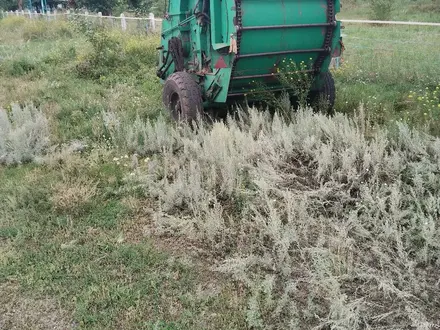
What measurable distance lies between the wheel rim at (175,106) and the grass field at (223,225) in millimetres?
407

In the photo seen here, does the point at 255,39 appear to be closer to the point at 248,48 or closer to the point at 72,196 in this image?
the point at 248,48

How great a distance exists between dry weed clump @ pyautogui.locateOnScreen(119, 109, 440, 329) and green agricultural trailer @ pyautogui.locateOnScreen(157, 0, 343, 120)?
988mm

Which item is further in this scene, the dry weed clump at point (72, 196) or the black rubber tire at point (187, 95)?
the black rubber tire at point (187, 95)

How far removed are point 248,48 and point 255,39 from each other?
14 cm

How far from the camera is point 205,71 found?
6.54 meters

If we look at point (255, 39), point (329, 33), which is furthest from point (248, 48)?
point (329, 33)

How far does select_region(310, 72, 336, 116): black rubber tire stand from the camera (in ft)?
21.9

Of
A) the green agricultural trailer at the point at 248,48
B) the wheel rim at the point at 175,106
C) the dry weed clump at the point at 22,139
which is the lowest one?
the dry weed clump at the point at 22,139

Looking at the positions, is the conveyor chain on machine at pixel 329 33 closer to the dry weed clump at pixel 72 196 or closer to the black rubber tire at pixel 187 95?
the black rubber tire at pixel 187 95

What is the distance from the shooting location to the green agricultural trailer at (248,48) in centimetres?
577

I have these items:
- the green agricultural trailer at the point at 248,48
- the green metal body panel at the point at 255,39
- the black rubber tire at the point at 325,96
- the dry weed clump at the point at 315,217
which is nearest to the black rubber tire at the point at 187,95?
the green agricultural trailer at the point at 248,48

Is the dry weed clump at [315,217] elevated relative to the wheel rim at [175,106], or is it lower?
lower

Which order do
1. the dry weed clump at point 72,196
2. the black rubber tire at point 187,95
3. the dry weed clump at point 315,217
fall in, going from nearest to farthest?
1. the dry weed clump at point 315,217
2. the dry weed clump at point 72,196
3. the black rubber tire at point 187,95

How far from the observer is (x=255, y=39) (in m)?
5.81
